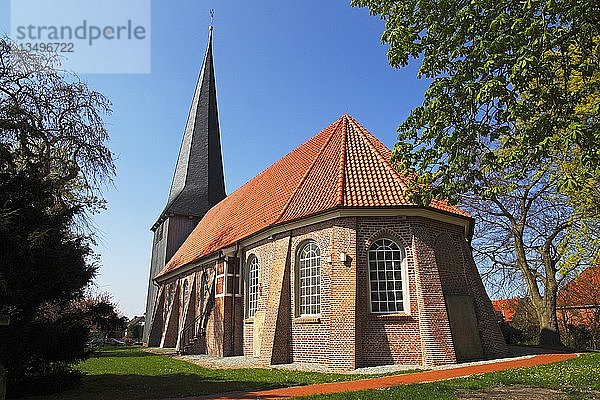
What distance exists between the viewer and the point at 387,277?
15.4 metres

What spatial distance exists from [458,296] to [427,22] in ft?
30.8

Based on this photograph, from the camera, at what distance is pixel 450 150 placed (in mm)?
9234

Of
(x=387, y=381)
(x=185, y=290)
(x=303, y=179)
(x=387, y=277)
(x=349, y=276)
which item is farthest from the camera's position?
(x=185, y=290)

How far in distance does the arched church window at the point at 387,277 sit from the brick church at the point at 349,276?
0.10 feet

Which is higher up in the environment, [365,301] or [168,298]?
[168,298]

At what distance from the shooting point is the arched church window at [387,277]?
595 inches

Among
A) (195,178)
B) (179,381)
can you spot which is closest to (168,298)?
(195,178)

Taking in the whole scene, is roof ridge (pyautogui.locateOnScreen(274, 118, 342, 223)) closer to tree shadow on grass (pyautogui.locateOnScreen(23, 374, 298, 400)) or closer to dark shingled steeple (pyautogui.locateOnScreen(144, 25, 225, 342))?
tree shadow on grass (pyautogui.locateOnScreen(23, 374, 298, 400))

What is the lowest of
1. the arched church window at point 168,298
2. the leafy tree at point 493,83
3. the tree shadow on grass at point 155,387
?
the tree shadow on grass at point 155,387

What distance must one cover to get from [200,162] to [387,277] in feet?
82.1

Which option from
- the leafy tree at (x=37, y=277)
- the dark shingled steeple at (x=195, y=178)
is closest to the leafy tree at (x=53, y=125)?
the leafy tree at (x=37, y=277)

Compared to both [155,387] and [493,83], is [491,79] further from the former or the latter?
[155,387]

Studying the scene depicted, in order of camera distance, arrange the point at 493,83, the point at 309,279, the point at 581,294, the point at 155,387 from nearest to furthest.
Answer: the point at 493,83 < the point at 155,387 < the point at 309,279 < the point at 581,294

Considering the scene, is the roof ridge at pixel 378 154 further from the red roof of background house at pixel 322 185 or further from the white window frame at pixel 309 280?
the white window frame at pixel 309 280
